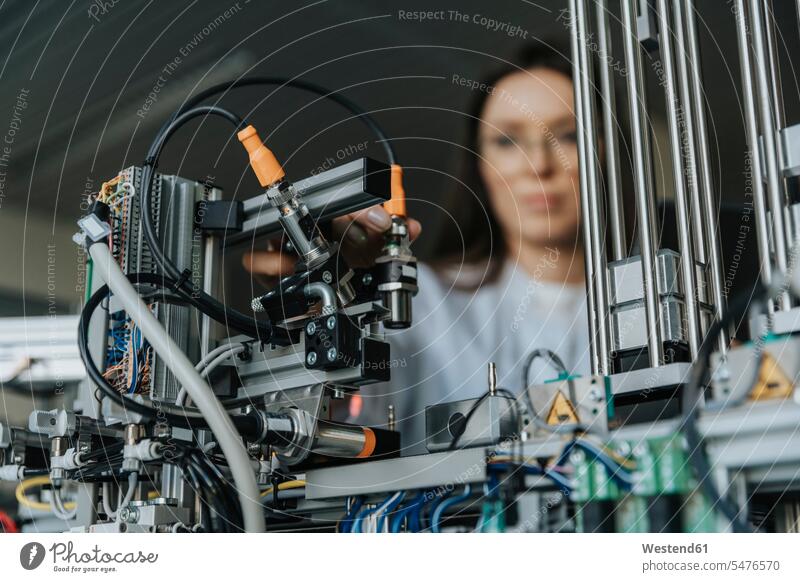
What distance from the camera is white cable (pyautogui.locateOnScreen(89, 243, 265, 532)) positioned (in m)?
1.07

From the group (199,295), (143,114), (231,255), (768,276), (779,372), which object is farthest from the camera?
(143,114)

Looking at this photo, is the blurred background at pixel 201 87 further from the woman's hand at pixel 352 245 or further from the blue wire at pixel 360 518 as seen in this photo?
the blue wire at pixel 360 518

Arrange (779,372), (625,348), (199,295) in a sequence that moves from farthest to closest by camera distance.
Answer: (199,295), (625,348), (779,372)

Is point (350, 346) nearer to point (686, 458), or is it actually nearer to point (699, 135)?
point (686, 458)

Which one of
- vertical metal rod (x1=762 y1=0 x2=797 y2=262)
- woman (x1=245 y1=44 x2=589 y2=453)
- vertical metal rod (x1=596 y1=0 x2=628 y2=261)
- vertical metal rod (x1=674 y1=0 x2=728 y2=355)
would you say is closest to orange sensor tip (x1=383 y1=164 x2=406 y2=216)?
vertical metal rod (x1=596 y1=0 x2=628 y2=261)

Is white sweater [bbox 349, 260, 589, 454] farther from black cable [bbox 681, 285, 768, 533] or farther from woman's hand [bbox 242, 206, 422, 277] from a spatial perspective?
black cable [bbox 681, 285, 768, 533]

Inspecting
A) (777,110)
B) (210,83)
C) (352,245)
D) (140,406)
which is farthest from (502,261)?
(140,406)

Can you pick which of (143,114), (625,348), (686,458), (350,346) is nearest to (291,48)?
(143,114)

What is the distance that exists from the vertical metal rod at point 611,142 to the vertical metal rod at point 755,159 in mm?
199

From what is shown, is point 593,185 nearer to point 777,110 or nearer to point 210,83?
point 777,110

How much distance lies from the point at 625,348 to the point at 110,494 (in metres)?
0.78

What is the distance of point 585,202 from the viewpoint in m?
1.25

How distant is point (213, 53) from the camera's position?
2.11 m

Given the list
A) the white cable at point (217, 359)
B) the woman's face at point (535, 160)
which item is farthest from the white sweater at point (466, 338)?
the white cable at point (217, 359)
